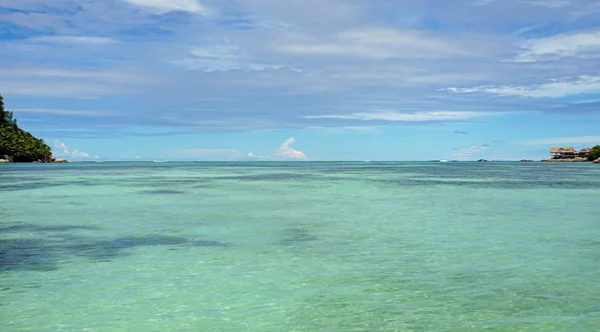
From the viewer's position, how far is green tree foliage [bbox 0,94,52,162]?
477ft

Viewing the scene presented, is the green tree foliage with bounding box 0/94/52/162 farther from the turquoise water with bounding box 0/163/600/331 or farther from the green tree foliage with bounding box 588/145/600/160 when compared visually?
the green tree foliage with bounding box 588/145/600/160

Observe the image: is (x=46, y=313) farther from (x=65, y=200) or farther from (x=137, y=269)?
(x=65, y=200)

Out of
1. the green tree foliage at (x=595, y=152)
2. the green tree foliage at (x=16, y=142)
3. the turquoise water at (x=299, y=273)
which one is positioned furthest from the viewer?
the green tree foliage at (x=595, y=152)

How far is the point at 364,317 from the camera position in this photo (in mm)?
8570

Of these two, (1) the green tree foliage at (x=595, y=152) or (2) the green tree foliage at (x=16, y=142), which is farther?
(1) the green tree foliage at (x=595, y=152)

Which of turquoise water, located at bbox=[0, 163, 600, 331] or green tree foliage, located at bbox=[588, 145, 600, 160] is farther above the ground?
green tree foliage, located at bbox=[588, 145, 600, 160]

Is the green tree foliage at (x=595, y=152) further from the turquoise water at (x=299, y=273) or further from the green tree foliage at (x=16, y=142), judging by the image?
the green tree foliage at (x=16, y=142)

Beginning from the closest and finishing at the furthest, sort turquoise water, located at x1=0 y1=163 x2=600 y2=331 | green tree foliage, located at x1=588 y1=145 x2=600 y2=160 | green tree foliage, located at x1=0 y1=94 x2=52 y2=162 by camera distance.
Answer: turquoise water, located at x1=0 y1=163 x2=600 y2=331 → green tree foliage, located at x1=0 y1=94 x2=52 y2=162 → green tree foliage, located at x1=588 y1=145 x2=600 y2=160

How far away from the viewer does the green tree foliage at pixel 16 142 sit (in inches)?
5726

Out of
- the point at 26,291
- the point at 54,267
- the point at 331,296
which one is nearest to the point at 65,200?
the point at 54,267

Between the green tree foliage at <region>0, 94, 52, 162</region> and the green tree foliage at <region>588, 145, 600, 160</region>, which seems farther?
the green tree foliage at <region>588, 145, 600, 160</region>

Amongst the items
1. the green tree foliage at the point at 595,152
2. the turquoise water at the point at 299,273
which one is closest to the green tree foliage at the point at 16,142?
the turquoise water at the point at 299,273

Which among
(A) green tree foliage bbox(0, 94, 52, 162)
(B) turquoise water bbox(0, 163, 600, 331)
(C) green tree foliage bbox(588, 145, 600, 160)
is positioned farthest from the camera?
(C) green tree foliage bbox(588, 145, 600, 160)

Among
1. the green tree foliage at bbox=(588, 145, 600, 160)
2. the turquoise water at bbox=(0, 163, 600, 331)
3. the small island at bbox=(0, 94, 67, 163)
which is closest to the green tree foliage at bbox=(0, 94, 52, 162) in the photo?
the small island at bbox=(0, 94, 67, 163)
